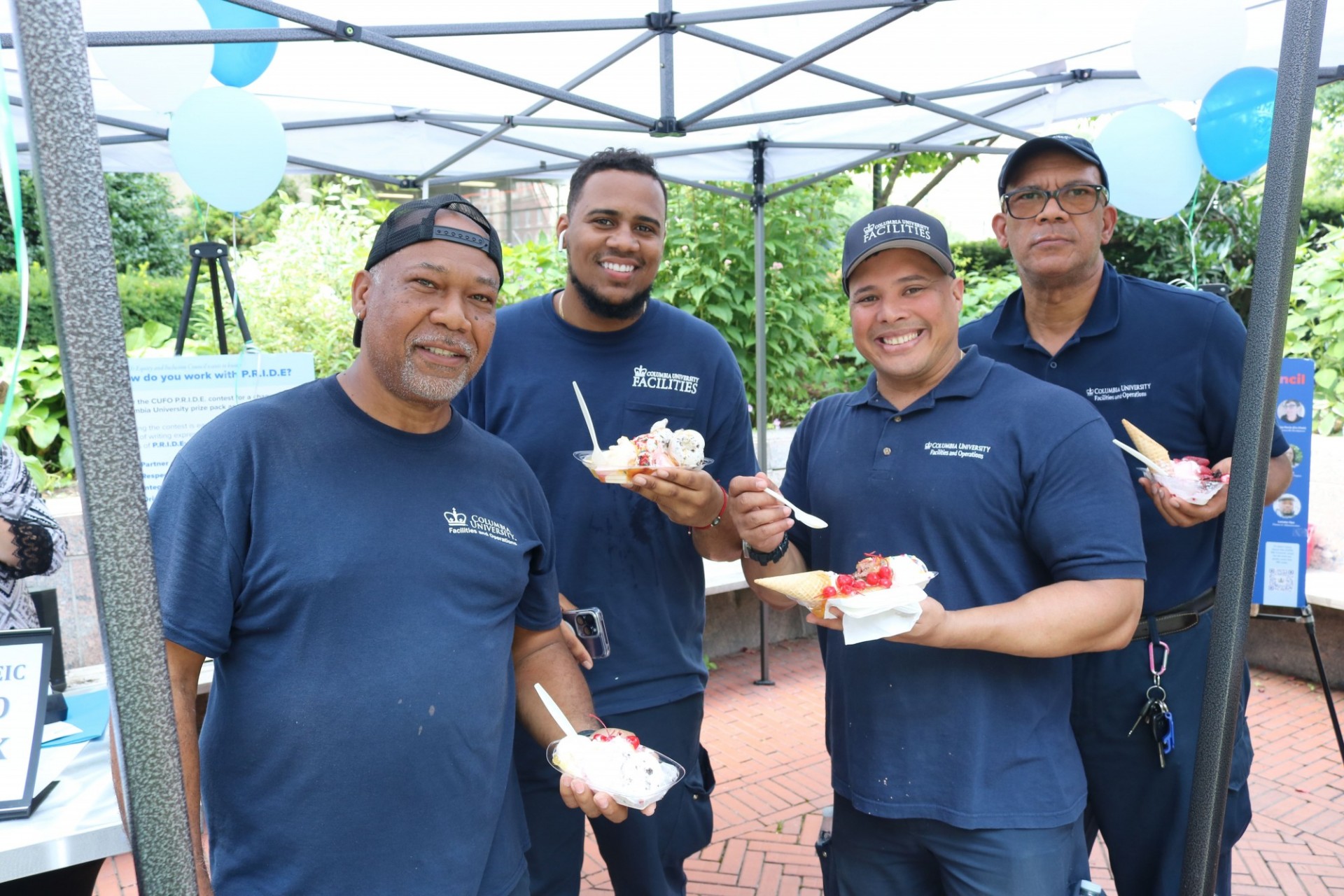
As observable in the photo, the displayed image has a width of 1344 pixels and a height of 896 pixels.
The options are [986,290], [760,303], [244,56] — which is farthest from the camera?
[986,290]

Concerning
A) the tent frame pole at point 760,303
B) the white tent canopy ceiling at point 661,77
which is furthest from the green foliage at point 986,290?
the white tent canopy ceiling at point 661,77

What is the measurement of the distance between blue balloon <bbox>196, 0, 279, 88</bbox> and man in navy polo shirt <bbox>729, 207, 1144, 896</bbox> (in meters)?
2.71

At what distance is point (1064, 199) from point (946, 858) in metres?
1.89

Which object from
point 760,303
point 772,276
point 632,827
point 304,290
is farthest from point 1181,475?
point 304,290

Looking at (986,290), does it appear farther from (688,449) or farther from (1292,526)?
(688,449)

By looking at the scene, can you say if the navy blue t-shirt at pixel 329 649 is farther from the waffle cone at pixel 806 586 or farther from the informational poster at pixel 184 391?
the informational poster at pixel 184 391

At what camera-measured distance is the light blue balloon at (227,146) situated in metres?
3.65

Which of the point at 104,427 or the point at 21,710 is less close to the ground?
the point at 104,427

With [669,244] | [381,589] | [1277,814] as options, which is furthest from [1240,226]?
[381,589]

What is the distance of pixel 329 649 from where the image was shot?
5.72 ft

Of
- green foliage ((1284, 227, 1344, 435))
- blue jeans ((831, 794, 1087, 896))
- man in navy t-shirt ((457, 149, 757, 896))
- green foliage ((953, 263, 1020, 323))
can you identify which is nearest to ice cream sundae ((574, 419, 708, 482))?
man in navy t-shirt ((457, 149, 757, 896))

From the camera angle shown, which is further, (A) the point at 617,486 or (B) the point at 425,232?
(A) the point at 617,486

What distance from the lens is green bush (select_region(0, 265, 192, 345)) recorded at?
25.2ft

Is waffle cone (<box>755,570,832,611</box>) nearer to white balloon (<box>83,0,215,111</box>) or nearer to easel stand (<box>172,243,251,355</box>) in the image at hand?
white balloon (<box>83,0,215,111</box>)
